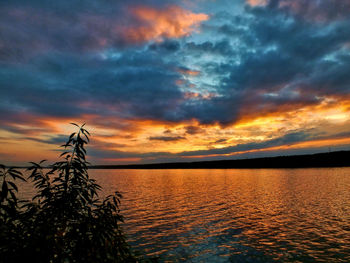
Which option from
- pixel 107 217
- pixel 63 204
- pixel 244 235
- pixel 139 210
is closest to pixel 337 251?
A: pixel 244 235

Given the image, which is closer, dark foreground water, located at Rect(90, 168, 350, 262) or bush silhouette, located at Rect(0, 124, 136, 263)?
bush silhouette, located at Rect(0, 124, 136, 263)

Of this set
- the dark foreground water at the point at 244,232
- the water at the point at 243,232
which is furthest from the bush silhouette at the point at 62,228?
the water at the point at 243,232

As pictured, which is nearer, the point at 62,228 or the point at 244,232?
the point at 62,228

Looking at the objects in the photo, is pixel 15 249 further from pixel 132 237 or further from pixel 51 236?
pixel 132 237

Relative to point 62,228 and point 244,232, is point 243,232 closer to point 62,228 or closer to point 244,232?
point 244,232

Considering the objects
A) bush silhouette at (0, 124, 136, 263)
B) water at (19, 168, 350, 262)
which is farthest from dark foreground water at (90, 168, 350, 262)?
bush silhouette at (0, 124, 136, 263)

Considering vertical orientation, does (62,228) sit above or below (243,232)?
above

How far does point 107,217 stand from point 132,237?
21192 mm

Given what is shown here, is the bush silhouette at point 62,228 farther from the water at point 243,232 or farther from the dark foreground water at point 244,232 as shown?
the water at point 243,232

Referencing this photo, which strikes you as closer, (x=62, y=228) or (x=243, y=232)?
(x=62, y=228)

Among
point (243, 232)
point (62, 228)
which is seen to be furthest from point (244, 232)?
point (62, 228)

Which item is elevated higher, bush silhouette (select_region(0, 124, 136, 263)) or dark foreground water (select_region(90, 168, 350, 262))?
bush silhouette (select_region(0, 124, 136, 263))

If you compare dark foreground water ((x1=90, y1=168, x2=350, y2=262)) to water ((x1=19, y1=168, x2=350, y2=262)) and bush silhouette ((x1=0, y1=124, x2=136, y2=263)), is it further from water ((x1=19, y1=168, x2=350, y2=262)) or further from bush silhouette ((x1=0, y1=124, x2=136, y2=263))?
bush silhouette ((x1=0, y1=124, x2=136, y2=263))

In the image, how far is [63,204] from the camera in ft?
28.0
